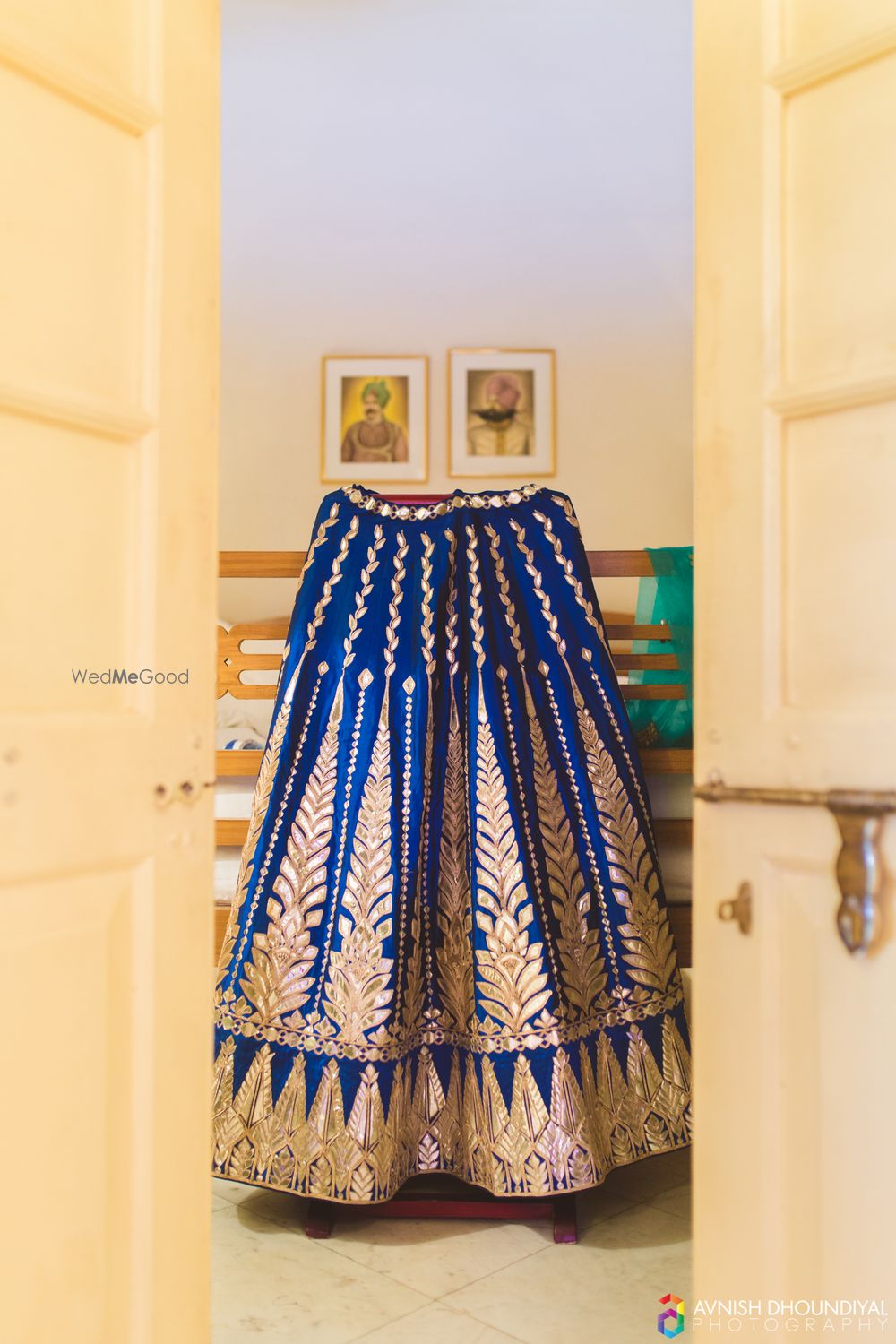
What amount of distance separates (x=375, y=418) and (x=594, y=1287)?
2.60 metres

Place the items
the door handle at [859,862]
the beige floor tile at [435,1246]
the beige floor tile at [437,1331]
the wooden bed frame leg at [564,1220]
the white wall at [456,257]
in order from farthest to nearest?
1. the white wall at [456,257]
2. the wooden bed frame leg at [564,1220]
3. the beige floor tile at [435,1246]
4. the beige floor tile at [437,1331]
5. the door handle at [859,862]

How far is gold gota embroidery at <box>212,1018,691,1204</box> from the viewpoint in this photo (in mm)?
1833

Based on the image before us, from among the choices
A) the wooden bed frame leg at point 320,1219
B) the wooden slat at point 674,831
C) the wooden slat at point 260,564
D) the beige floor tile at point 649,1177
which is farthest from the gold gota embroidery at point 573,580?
the wooden bed frame leg at point 320,1219

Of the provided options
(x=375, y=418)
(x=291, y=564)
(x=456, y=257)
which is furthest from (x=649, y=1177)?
(x=456, y=257)

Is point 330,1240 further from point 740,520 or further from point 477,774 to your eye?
point 740,520

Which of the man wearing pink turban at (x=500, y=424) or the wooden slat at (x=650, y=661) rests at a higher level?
the man wearing pink turban at (x=500, y=424)

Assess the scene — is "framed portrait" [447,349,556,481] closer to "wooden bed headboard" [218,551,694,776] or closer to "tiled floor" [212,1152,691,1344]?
"wooden bed headboard" [218,551,694,776]

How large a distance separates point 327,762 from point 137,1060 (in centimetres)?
90

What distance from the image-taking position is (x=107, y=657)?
1129 millimetres

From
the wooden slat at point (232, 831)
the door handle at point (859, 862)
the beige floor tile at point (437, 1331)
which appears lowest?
the beige floor tile at point (437, 1331)

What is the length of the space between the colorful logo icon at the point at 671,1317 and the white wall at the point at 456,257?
2.30m

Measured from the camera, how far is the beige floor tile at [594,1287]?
64.0 inches

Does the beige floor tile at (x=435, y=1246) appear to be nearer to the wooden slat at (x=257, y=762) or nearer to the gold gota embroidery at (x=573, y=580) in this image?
the wooden slat at (x=257, y=762)

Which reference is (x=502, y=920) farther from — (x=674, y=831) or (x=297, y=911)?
(x=674, y=831)
